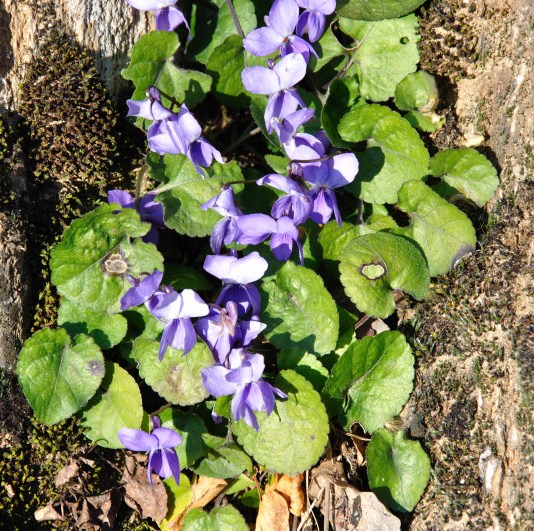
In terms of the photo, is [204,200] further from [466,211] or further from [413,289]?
[466,211]

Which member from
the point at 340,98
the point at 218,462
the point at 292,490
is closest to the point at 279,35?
the point at 340,98

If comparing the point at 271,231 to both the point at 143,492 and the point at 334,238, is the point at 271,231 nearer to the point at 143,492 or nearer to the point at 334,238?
the point at 334,238

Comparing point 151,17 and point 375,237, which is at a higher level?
point 151,17

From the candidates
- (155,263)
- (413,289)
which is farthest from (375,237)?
(155,263)

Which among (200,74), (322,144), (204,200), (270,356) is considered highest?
(200,74)

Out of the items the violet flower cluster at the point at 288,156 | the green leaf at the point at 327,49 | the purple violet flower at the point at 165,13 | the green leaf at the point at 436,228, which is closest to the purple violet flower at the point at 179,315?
the violet flower cluster at the point at 288,156

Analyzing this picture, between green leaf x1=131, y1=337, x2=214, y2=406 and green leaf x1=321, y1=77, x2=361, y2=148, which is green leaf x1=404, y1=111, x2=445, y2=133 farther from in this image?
green leaf x1=131, y1=337, x2=214, y2=406

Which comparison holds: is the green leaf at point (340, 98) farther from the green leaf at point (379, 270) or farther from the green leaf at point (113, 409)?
the green leaf at point (113, 409)
